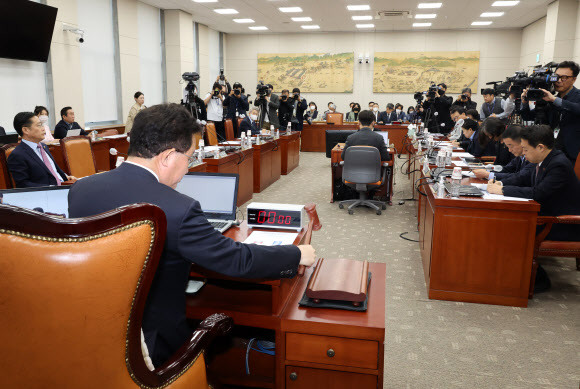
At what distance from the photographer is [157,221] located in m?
0.94

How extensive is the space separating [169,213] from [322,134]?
10455 millimetres

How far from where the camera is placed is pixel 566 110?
3.86 m

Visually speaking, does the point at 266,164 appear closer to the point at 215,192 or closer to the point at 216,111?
the point at 216,111

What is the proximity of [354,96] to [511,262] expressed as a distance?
11741mm

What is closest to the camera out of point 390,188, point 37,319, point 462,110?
A: point 37,319

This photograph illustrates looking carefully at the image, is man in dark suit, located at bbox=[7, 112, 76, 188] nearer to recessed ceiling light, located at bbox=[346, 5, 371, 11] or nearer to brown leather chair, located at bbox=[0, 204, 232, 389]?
brown leather chair, located at bbox=[0, 204, 232, 389]

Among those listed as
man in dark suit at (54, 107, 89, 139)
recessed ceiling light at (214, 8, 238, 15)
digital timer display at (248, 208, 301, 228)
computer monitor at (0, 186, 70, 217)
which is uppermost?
recessed ceiling light at (214, 8, 238, 15)

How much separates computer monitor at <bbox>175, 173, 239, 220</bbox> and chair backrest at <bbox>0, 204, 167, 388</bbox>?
50.5 inches

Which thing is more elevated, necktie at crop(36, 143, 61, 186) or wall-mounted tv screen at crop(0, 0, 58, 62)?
wall-mounted tv screen at crop(0, 0, 58, 62)

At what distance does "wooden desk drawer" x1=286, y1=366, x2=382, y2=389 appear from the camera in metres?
1.61

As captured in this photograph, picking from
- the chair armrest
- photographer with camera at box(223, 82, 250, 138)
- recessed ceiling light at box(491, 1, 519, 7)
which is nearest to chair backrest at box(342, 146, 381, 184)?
photographer with camera at box(223, 82, 250, 138)

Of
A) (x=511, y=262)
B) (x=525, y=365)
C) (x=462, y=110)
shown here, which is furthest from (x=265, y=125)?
(x=525, y=365)

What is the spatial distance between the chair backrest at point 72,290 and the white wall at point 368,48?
13680 mm

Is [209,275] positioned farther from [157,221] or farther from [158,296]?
[157,221]
